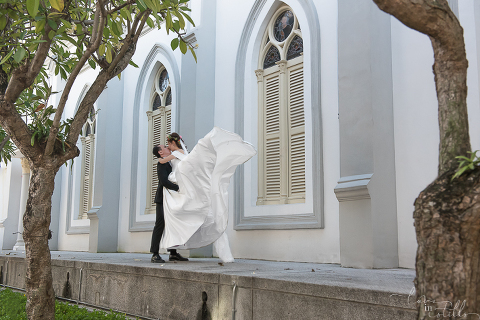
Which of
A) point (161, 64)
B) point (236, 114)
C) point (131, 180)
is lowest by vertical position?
point (131, 180)

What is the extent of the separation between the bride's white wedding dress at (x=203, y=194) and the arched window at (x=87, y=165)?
8323 mm

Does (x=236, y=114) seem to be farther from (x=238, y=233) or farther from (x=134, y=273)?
(x=134, y=273)

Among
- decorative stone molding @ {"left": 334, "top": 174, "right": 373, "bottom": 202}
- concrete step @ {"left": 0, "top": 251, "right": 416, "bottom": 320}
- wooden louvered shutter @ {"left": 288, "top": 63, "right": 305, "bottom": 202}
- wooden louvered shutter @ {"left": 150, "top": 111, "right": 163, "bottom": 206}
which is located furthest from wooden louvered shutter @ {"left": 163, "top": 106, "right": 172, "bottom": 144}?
decorative stone molding @ {"left": 334, "top": 174, "right": 373, "bottom": 202}

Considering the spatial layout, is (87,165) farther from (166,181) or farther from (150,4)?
(150,4)

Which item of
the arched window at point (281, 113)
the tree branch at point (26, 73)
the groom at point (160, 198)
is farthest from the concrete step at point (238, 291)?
the arched window at point (281, 113)

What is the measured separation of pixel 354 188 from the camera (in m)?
5.89

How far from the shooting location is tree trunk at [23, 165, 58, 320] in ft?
14.0

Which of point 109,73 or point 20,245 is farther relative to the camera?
point 20,245

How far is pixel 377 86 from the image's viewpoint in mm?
6184

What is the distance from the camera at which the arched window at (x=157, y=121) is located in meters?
11.6

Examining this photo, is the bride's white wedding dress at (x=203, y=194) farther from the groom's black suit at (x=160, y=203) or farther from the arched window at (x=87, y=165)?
the arched window at (x=87, y=165)

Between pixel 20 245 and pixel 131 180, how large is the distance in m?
7.51

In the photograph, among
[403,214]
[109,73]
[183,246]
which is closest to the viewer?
[109,73]

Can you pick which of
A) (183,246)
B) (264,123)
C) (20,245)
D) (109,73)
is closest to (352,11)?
(264,123)
